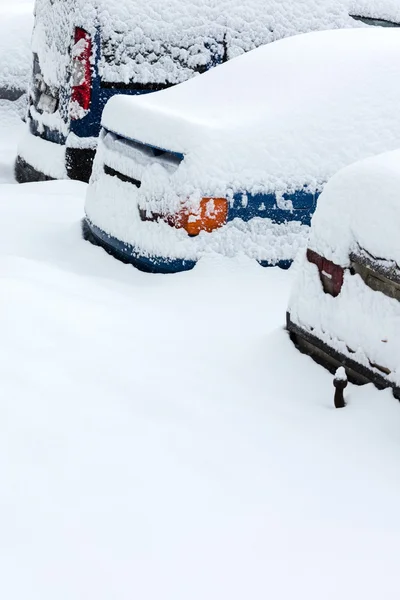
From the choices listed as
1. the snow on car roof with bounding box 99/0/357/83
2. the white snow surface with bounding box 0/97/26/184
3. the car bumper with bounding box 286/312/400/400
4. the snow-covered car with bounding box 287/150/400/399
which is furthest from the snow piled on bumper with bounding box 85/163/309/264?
the white snow surface with bounding box 0/97/26/184

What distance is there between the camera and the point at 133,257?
524 cm

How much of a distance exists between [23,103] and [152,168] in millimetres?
4560

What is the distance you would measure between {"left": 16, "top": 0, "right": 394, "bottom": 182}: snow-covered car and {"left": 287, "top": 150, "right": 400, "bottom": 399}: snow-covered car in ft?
10.7

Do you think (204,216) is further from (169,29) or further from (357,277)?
(169,29)

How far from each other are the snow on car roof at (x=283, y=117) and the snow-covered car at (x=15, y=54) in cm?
372

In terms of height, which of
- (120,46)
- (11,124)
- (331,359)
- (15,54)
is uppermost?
(120,46)

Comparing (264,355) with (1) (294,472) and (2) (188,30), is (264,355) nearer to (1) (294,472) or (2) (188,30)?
(1) (294,472)

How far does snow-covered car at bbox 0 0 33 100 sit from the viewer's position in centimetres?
897

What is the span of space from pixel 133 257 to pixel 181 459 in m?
2.31

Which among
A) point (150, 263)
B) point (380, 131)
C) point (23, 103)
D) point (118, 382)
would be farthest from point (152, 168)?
point (23, 103)

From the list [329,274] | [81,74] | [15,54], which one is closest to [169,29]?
[81,74]

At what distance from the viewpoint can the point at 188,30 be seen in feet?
22.5

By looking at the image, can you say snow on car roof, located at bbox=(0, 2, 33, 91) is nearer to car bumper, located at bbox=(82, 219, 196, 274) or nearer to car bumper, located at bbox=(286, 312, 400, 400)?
car bumper, located at bbox=(82, 219, 196, 274)

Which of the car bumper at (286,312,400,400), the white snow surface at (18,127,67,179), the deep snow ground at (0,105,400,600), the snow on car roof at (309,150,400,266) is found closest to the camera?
the deep snow ground at (0,105,400,600)
